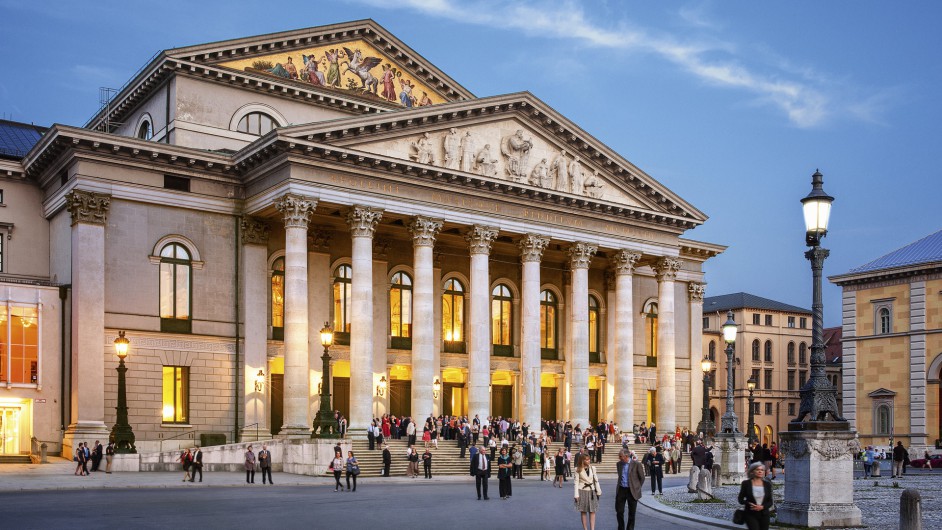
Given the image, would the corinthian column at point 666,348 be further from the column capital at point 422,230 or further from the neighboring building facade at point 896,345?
the neighboring building facade at point 896,345

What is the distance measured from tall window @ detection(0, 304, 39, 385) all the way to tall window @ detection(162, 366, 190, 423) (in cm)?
507

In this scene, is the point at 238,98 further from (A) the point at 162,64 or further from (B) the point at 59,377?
(B) the point at 59,377

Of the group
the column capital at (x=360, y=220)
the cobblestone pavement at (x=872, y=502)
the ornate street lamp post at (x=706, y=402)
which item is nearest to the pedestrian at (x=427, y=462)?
the cobblestone pavement at (x=872, y=502)

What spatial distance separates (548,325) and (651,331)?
25.1ft

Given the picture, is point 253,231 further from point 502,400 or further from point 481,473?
point 481,473

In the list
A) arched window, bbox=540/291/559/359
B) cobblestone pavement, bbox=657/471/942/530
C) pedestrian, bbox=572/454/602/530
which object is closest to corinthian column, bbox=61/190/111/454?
cobblestone pavement, bbox=657/471/942/530

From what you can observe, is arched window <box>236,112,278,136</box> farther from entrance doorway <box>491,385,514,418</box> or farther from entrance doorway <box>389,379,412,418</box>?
entrance doorway <box>491,385,514,418</box>

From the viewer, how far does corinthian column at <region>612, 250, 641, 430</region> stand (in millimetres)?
51906

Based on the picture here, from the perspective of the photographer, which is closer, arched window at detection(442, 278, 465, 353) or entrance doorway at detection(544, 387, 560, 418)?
arched window at detection(442, 278, 465, 353)

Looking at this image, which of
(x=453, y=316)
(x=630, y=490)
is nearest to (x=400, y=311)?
(x=453, y=316)

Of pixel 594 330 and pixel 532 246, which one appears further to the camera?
pixel 594 330

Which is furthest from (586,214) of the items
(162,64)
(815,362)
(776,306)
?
(776,306)

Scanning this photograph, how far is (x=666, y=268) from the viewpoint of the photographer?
54188mm

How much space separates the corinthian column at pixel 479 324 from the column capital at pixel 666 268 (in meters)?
11.2
